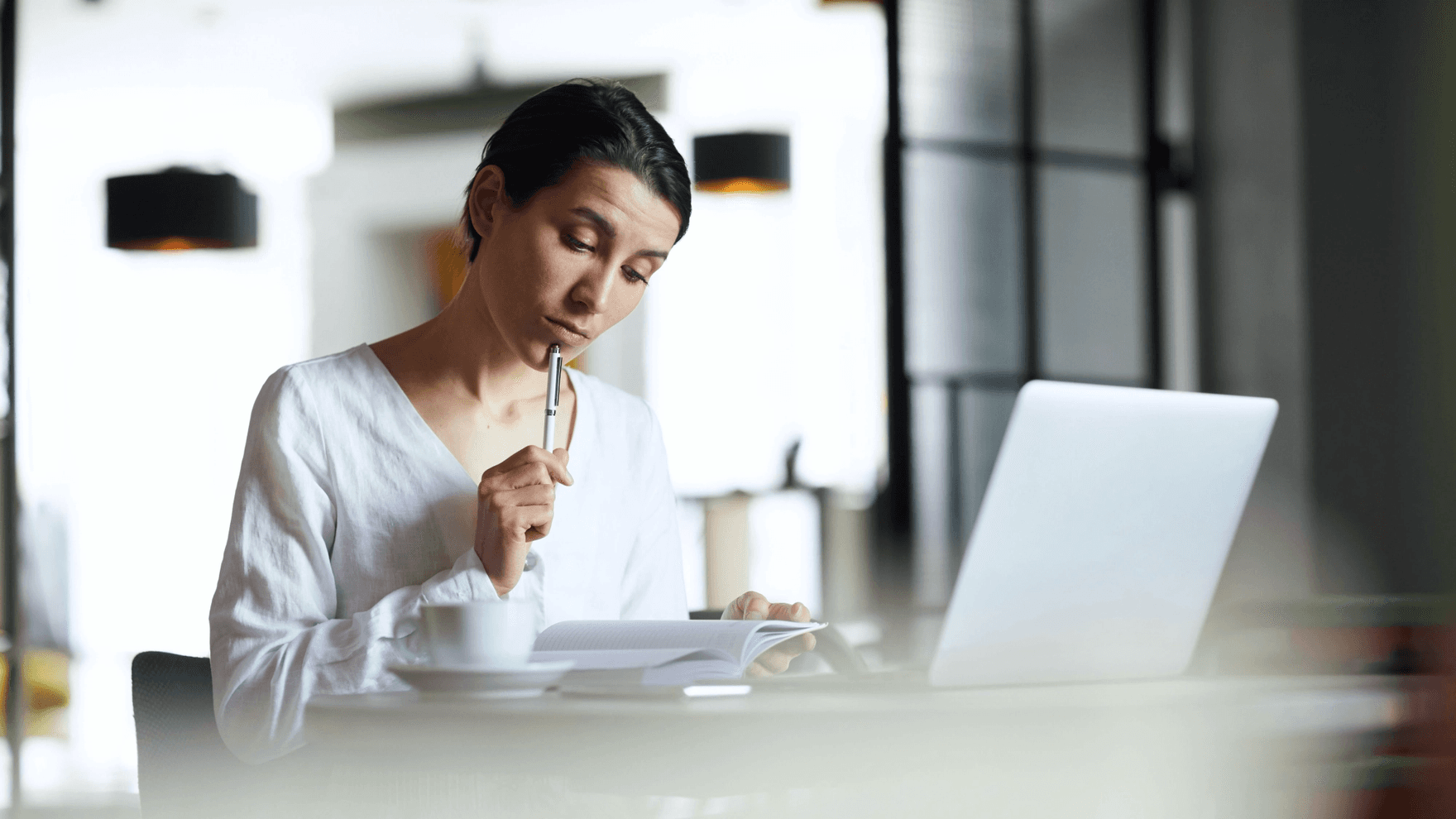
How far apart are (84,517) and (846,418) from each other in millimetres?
2702

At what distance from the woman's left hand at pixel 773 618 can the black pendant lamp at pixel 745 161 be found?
2.46m

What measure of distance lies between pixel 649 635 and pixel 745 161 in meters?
2.76

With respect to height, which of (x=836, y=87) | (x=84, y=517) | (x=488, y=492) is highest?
(x=836, y=87)

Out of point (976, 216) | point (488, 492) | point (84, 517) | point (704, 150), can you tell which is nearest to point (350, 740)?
point (488, 492)

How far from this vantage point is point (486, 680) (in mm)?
745

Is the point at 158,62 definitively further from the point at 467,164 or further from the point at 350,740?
the point at 350,740

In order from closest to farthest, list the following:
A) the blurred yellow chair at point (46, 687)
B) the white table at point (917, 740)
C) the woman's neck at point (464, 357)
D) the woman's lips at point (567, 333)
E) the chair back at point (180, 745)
Result: the white table at point (917, 740), the chair back at point (180, 745), the woman's lips at point (567, 333), the woman's neck at point (464, 357), the blurred yellow chair at point (46, 687)

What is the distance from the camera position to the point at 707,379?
4.86m

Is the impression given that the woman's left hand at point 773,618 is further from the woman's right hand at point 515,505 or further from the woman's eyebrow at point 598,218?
the woman's eyebrow at point 598,218

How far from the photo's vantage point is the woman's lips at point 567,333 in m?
1.20

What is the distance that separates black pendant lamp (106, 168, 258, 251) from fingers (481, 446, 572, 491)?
114 inches

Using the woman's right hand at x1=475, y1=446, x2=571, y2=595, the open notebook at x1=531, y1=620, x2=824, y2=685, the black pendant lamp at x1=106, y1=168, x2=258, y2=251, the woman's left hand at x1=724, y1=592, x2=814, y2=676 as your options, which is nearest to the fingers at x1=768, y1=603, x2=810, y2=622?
the woman's left hand at x1=724, y1=592, x2=814, y2=676

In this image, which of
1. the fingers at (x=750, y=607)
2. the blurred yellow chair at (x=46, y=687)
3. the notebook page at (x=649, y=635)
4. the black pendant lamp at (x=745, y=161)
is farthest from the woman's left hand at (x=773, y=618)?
the blurred yellow chair at (x=46, y=687)

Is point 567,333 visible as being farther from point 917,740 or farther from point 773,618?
point 917,740
